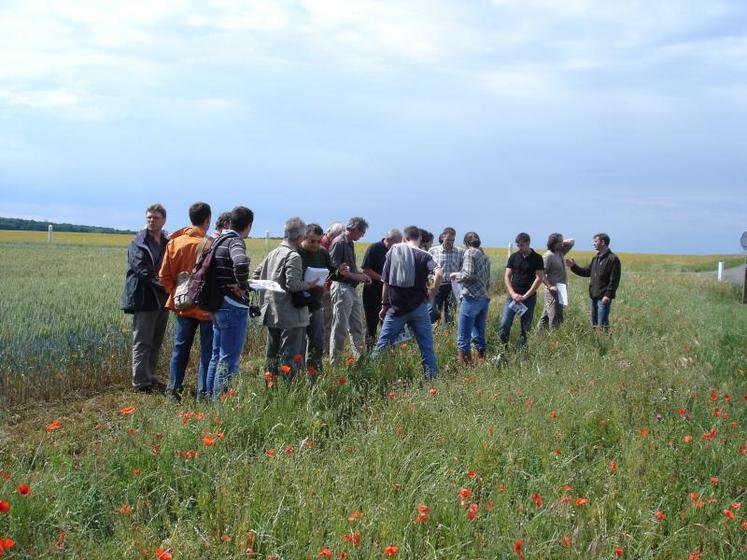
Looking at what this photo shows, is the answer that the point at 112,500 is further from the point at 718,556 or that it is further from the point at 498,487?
the point at 718,556

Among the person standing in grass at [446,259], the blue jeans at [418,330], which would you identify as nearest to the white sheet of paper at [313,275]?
the blue jeans at [418,330]

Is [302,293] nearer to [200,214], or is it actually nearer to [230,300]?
[230,300]

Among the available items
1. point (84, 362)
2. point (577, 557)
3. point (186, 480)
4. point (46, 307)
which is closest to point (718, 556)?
point (577, 557)

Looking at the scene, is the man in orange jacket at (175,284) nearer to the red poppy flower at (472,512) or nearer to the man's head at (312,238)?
the man's head at (312,238)

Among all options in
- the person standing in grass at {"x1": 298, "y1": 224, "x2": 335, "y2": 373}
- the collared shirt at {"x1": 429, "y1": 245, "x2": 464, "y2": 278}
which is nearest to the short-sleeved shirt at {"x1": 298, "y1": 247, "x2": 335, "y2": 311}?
the person standing in grass at {"x1": 298, "y1": 224, "x2": 335, "y2": 373}

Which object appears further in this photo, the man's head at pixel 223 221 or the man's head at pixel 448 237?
the man's head at pixel 448 237

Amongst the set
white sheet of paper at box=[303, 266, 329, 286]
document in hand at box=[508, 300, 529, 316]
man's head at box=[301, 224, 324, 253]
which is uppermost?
man's head at box=[301, 224, 324, 253]

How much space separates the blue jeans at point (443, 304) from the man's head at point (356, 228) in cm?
252

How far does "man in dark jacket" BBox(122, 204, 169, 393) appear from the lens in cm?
770

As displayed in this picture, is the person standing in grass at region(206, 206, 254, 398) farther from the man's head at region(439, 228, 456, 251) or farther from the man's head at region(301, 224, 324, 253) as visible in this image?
the man's head at region(439, 228, 456, 251)

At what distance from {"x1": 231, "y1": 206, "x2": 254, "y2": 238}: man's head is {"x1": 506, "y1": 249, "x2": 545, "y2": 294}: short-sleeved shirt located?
424 cm

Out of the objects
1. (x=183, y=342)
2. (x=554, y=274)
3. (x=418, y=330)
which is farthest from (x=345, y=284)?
(x=554, y=274)

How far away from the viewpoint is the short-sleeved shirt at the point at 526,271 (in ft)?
31.6

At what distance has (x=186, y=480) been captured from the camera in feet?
14.6
